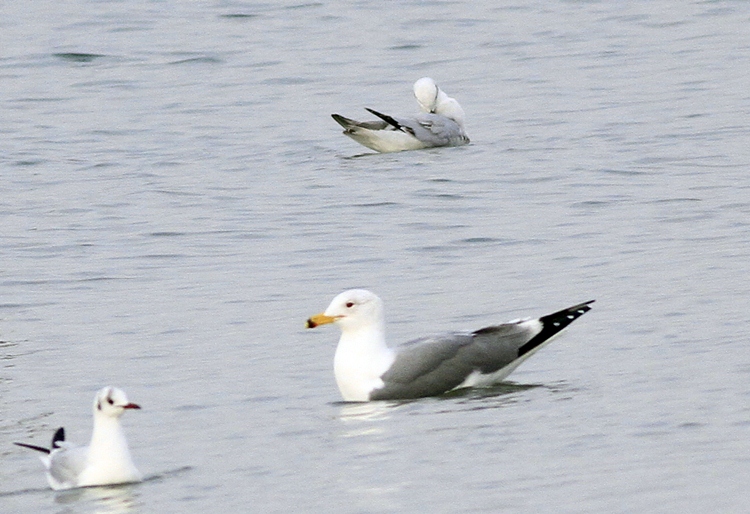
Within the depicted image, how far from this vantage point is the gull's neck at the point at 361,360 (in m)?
8.58

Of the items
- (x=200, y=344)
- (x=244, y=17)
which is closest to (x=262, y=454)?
(x=200, y=344)

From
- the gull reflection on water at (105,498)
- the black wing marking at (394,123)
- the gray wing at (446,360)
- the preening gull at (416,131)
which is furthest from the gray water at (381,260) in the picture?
the black wing marking at (394,123)

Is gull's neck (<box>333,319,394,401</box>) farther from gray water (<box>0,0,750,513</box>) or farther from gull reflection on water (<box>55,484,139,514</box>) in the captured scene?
gull reflection on water (<box>55,484,139,514</box>)

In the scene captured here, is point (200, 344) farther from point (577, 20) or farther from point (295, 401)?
point (577, 20)

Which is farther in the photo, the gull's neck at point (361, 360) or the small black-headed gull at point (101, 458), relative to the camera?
the gull's neck at point (361, 360)

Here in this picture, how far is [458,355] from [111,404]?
2.17 m

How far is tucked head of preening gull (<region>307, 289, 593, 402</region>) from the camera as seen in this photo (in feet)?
28.3

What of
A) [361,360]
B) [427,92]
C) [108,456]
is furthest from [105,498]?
[427,92]

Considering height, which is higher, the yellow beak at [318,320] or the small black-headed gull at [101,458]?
the yellow beak at [318,320]

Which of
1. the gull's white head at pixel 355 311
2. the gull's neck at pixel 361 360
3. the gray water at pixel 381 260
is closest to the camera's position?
the gray water at pixel 381 260

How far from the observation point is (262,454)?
24.5 feet

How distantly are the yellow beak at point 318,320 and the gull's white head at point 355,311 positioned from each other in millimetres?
11

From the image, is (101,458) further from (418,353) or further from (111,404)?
(418,353)

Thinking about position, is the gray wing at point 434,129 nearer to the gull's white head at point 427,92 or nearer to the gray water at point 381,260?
the gray water at point 381,260
